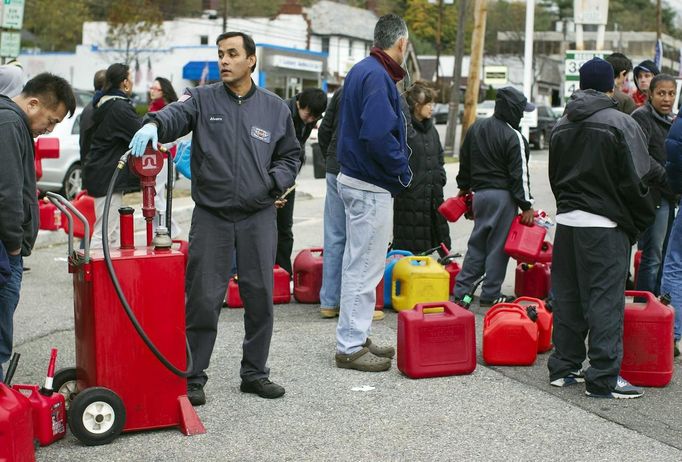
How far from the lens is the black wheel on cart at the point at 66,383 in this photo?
5363 mm

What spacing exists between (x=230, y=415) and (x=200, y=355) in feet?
1.33

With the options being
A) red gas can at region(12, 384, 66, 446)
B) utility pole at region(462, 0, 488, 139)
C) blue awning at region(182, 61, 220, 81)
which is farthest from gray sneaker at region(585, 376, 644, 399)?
blue awning at region(182, 61, 220, 81)

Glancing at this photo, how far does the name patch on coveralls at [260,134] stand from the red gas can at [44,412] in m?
1.78

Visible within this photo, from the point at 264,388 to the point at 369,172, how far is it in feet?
5.04

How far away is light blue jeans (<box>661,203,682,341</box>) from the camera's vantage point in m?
7.23

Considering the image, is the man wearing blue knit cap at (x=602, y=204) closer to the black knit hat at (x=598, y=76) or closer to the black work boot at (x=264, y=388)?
the black knit hat at (x=598, y=76)

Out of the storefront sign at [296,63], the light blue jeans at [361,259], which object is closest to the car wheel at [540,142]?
the storefront sign at [296,63]

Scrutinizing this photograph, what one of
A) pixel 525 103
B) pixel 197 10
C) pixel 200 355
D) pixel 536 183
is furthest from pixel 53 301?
pixel 197 10

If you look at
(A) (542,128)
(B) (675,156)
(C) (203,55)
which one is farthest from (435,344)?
(C) (203,55)

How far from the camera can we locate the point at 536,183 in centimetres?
2306

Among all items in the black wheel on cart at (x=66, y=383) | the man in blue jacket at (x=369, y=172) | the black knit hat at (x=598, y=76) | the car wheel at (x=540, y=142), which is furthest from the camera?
the car wheel at (x=540, y=142)

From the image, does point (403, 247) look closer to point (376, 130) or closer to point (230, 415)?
point (376, 130)

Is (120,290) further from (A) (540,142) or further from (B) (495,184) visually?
(A) (540,142)

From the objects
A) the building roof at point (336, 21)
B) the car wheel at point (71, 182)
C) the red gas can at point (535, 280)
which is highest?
the building roof at point (336, 21)
